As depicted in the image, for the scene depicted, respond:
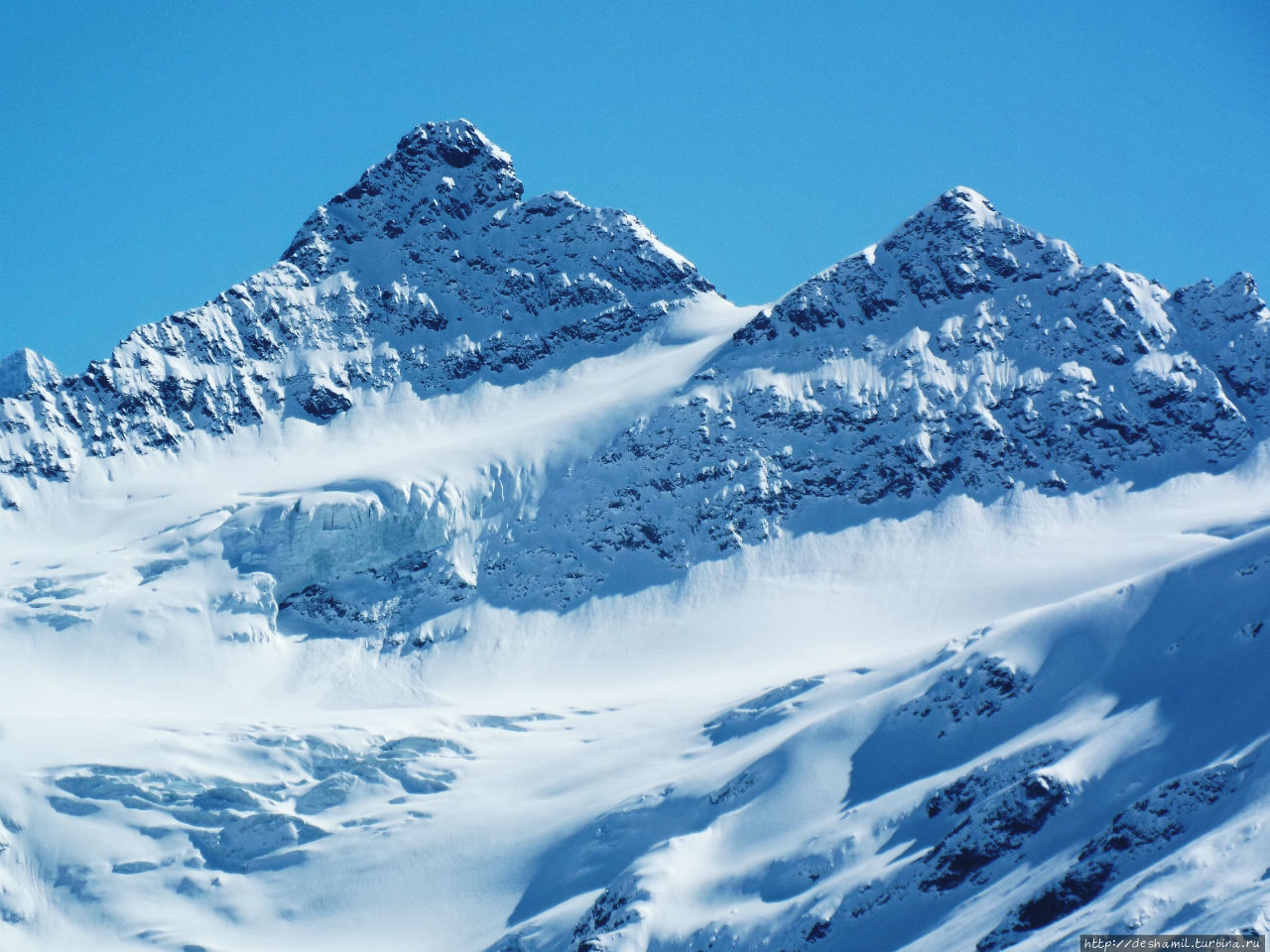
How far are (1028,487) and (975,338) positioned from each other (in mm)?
24759

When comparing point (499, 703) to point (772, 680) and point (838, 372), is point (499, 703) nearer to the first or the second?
point (772, 680)

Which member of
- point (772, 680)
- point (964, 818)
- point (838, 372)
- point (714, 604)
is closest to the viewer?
point (964, 818)

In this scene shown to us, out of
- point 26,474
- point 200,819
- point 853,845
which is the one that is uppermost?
point 26,474

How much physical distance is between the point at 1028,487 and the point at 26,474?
114644 mm

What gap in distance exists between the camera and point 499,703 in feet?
496

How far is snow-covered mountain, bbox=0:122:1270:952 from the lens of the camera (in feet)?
284

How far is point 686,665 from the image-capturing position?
15688cm

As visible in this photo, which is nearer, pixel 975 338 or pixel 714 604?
pixel 714 604

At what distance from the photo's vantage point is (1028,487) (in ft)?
592

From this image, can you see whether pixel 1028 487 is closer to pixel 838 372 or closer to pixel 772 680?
pixel 838 372

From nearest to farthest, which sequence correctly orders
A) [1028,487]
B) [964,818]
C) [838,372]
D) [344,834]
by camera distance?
1. [964,818]
2. [344,834]
3. [1028,487]
4. [838,372]

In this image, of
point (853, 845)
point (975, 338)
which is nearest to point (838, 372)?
point (975, 338)

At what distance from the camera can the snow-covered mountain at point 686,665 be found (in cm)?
8656

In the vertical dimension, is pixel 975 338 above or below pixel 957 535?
above
